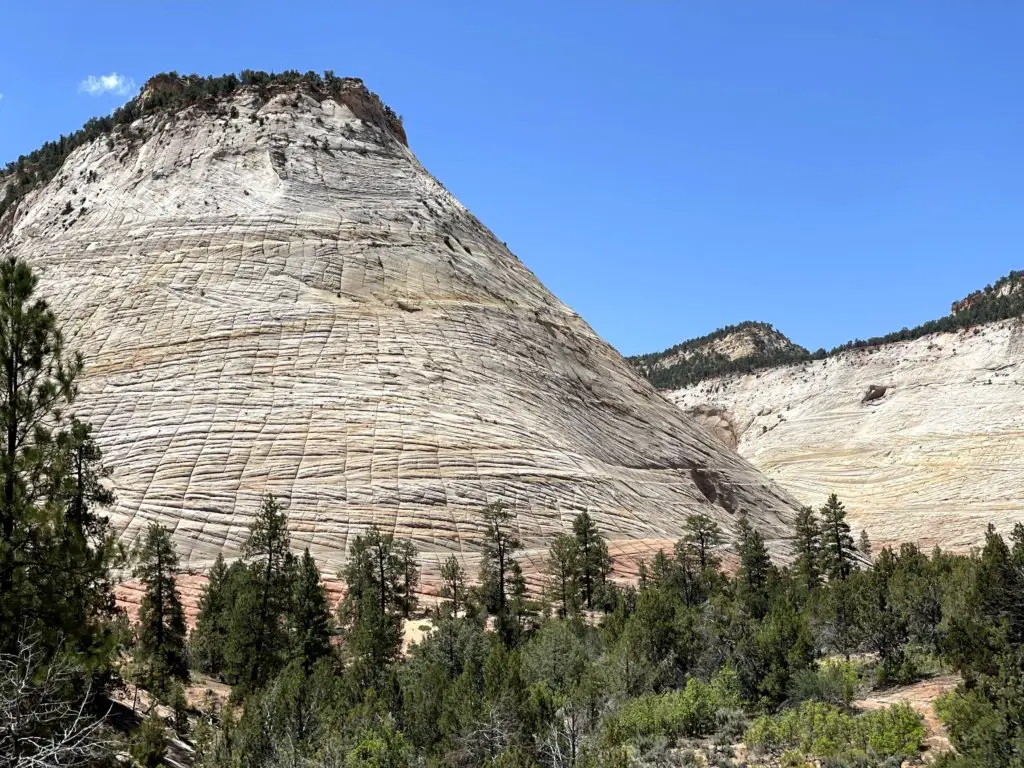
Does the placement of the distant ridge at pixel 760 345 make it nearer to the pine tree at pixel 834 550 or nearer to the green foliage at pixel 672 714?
the pine tree at pixel 834 550

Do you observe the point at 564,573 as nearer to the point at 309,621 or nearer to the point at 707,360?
the point at 309,621

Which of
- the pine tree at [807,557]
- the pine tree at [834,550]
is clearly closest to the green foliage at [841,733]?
the pine tree at [807,557]

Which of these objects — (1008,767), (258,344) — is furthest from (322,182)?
(1008,767)

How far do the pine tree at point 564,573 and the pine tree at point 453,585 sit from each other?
296cm

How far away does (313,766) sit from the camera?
11539 millimetres

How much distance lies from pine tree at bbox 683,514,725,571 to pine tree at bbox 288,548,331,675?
14.3 metres

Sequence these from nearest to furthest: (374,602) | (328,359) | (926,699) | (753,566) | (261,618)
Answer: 1. (926,699)
2. (261,618)
3. (374,602)
4. (753,566)
5. (328,359)

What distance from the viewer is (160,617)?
23.4 m

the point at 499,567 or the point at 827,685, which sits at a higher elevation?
the point at 499,567

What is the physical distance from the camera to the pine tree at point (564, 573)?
2898cm

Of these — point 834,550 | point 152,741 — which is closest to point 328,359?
point 834,550

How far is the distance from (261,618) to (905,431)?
58774 millimetres

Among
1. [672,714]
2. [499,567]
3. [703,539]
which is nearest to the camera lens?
[672,714]

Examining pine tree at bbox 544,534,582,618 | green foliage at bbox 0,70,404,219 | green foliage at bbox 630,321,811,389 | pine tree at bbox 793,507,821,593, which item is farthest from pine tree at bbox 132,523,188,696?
green foliage at bbox 630,321,811,389
